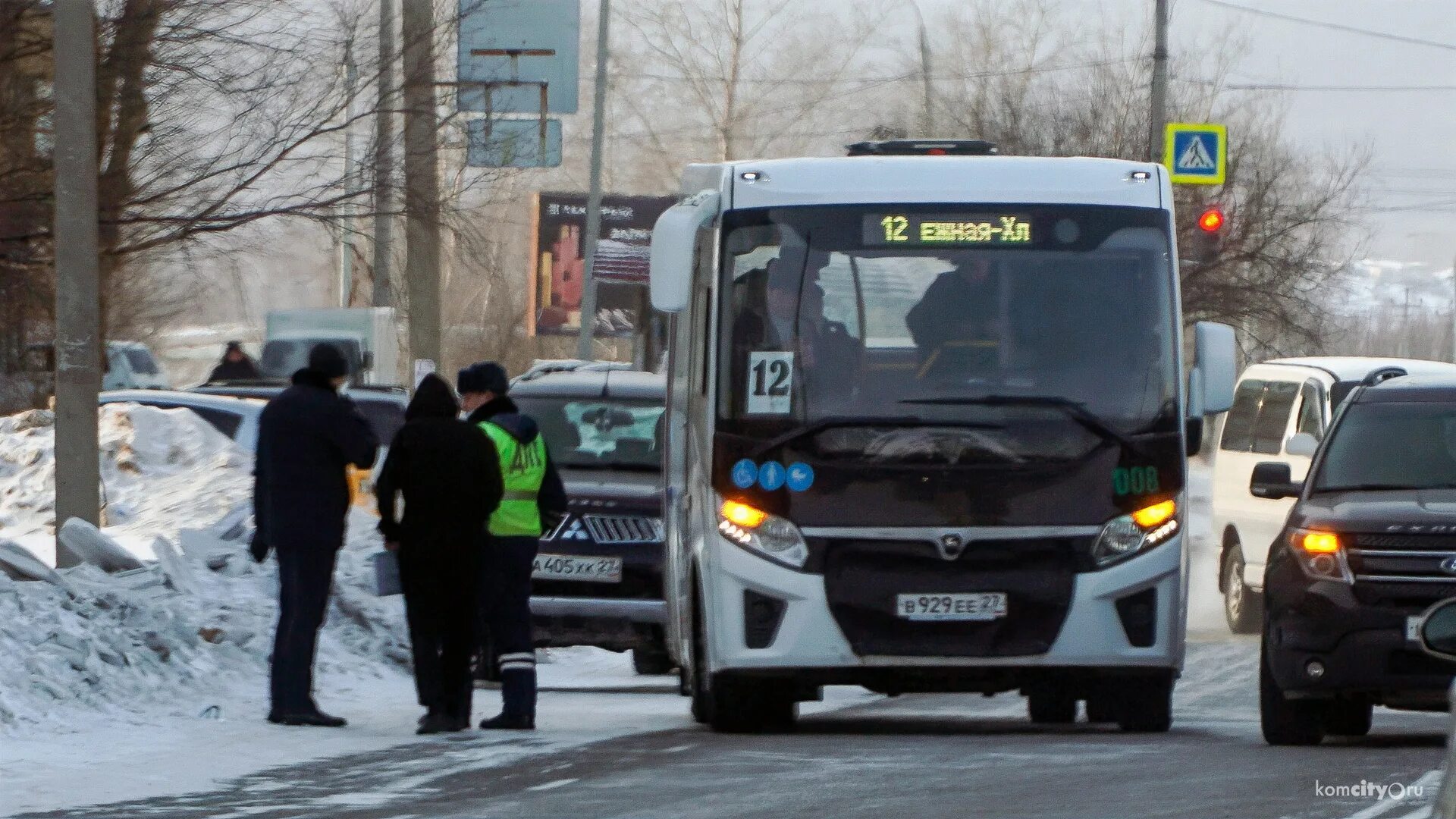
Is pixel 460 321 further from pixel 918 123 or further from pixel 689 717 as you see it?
pixel 689 717

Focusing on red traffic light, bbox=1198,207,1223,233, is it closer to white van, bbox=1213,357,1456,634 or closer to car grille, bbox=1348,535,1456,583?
white van, bbox=1213,357,1456,634

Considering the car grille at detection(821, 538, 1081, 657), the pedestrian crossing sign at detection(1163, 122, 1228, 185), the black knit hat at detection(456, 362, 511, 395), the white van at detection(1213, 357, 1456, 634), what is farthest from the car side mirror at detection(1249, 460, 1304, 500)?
the pedestrian crossing sign at detection(1163, 122, 1228, 185)

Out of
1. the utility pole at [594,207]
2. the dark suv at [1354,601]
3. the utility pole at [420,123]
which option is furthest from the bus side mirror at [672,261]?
the utility pole at [594,207]

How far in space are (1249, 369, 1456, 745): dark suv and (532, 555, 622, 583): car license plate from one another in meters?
4.58

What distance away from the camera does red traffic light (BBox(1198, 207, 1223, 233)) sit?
2881 cm

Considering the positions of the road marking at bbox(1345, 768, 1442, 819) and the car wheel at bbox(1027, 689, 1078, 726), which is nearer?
the road marking at bbox(1345, 768, 1442, 819)

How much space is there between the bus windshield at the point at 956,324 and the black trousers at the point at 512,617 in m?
1.25

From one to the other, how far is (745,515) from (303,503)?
6.47 ft

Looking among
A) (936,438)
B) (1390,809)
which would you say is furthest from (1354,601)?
(1390,809)

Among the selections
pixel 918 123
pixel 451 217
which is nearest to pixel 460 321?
pixel 918 123

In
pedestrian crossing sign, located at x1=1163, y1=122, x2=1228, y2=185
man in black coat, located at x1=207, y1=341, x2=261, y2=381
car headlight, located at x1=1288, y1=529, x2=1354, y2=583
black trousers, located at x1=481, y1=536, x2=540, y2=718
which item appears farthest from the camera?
man in black coat, located at x1=207, y1=341, x2=261, y2=381

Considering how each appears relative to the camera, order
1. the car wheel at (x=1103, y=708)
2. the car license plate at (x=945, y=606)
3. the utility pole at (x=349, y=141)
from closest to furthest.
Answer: the car license plate at (x=945, y=606) < the car wheel at (x=1103, y=708) < the utility pole at (x=349, y=141)

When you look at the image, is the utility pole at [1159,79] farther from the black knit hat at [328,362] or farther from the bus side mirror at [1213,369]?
the black knit hat at [328,362]

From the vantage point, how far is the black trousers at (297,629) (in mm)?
11828
